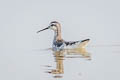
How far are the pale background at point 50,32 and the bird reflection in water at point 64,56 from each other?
51 millimetres

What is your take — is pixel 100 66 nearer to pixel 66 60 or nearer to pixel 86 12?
pixel 66 60

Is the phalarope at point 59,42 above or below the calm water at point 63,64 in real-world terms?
above

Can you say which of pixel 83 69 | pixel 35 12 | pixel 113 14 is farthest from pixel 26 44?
pixel 113 14

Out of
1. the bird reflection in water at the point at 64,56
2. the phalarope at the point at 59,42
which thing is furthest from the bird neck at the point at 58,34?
the bird reflection in water at the point at 64,56

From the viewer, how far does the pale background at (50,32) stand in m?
2.68

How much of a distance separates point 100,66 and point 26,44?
→ 0.63 m

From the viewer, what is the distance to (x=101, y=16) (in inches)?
108

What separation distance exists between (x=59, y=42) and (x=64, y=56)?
0.12 meters

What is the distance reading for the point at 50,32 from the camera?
9.02ft

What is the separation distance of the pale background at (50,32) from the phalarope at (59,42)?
4cm

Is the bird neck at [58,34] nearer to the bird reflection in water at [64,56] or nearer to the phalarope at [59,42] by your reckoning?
the phalarope at [59,42]

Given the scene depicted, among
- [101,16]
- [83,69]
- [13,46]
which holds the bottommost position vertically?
[83,69]

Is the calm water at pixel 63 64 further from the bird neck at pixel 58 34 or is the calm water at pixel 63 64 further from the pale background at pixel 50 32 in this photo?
the bird neck at pixel 58 34

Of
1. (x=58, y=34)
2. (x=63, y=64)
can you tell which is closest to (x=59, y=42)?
(x=58, y=34)
